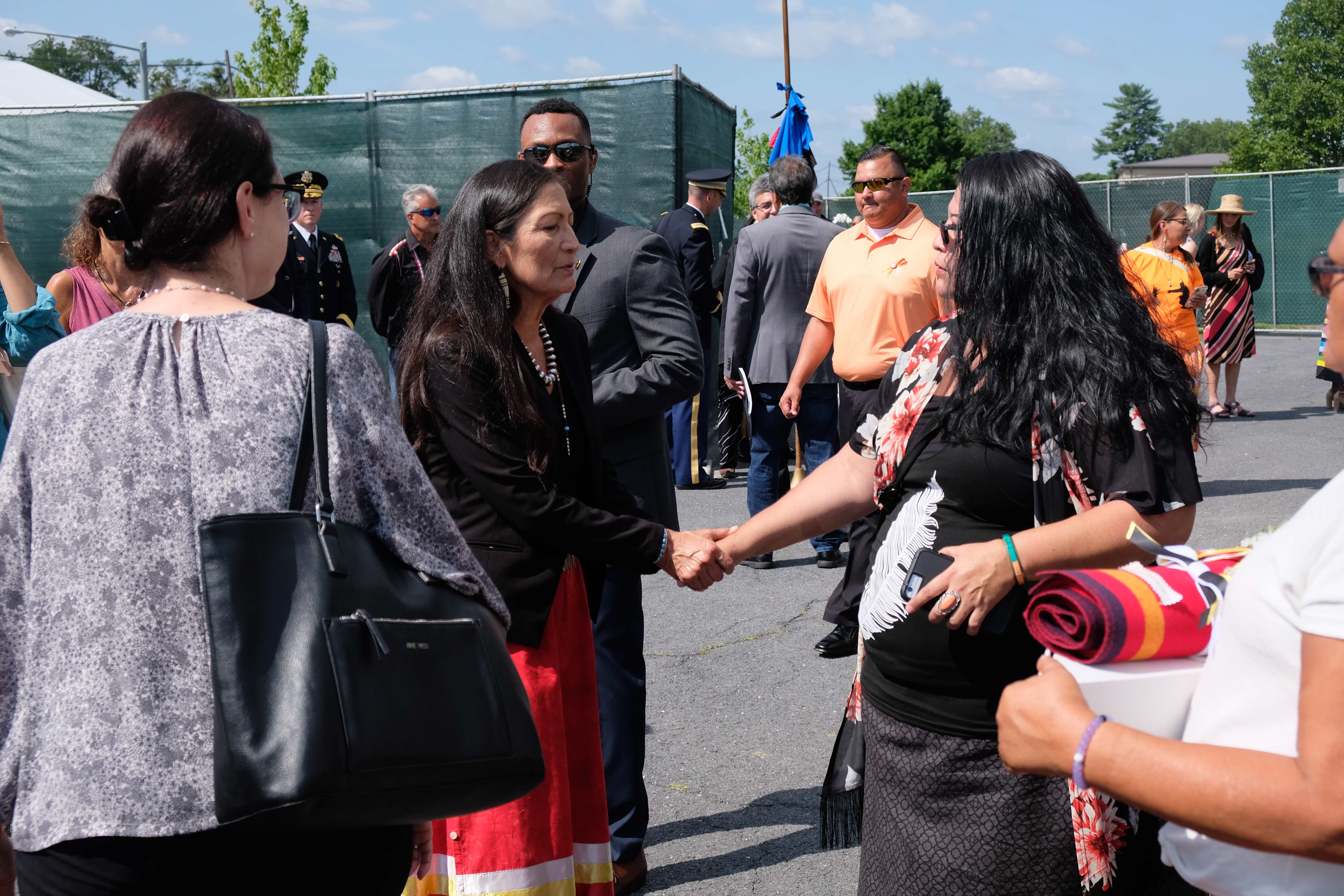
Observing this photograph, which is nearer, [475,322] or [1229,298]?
[475,322]

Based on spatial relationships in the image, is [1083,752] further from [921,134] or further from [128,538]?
[921,134]

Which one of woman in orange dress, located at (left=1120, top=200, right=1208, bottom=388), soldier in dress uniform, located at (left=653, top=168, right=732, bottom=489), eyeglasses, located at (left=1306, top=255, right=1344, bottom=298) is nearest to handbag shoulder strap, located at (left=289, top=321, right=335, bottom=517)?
eyeglasses, located at (left=1306, top=255, right=1344, bottom=298)

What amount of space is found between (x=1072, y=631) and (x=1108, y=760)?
0.73ft

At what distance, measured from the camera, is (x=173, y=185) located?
1.56 m

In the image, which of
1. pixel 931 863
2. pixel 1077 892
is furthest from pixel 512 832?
pixel 1077 892

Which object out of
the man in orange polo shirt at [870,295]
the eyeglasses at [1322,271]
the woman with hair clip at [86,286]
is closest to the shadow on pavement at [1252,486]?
the man in orange polo shirt at [870,295]

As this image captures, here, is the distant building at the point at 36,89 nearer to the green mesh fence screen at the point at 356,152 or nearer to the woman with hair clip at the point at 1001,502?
the green mesh fence screen at the point at 356,152

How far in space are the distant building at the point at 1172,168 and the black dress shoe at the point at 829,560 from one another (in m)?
76.2

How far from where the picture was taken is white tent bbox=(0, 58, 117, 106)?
→ 43.1 ft

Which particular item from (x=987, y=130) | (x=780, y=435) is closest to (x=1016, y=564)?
(x=780, y=435)

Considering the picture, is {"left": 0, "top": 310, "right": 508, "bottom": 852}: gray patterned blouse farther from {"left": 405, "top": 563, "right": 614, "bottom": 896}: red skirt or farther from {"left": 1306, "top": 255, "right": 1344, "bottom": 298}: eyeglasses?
{"left": 1306, "top": 255, "right": 1344, "bottom": 298}: eyeglasses

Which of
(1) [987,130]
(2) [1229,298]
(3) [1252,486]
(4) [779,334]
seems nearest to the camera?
(4) [779,334]

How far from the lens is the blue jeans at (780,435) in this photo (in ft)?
22.3

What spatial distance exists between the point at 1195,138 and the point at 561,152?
164 m
